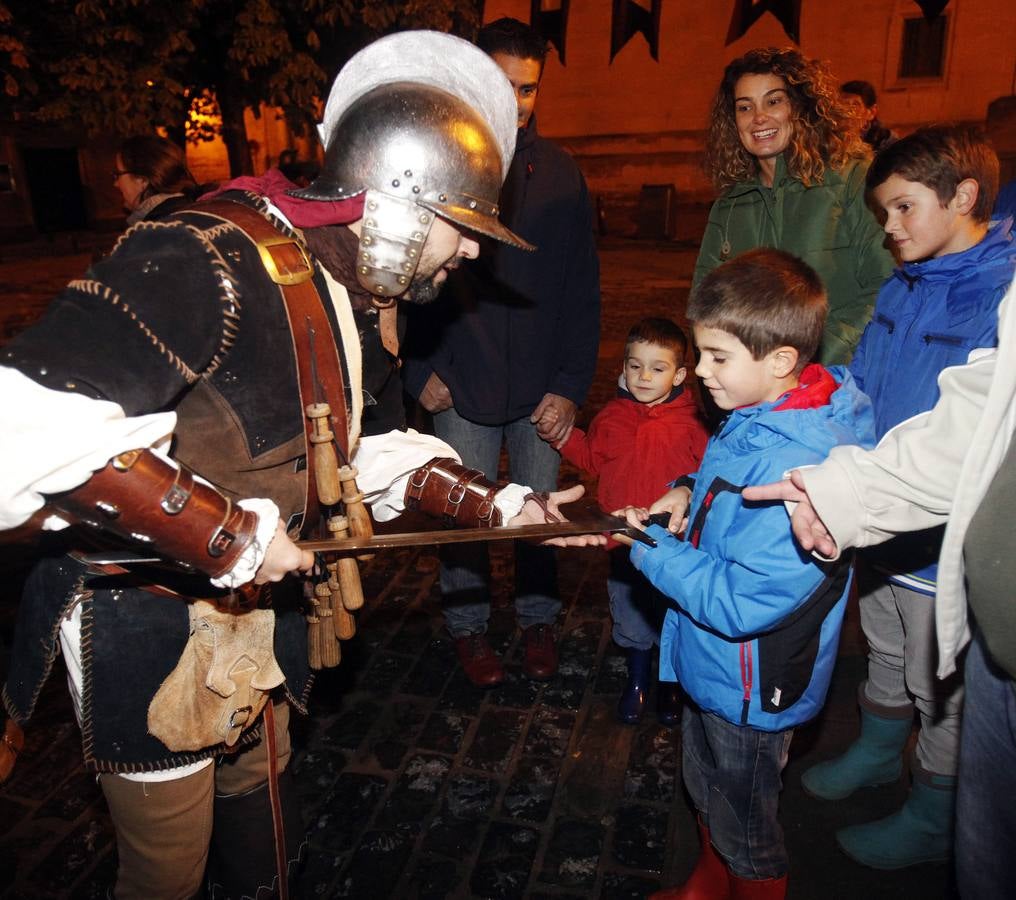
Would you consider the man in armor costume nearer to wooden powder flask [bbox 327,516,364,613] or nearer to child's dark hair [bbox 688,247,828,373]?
wooden powder flask [bbox 327,516,364,613]

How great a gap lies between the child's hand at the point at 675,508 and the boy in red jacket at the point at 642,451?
75 cm

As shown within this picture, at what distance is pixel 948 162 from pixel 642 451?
1.48 metres

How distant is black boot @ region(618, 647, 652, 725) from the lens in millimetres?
3381

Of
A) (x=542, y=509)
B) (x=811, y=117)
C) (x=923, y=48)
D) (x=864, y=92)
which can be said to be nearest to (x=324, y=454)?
(x=542, y=509)

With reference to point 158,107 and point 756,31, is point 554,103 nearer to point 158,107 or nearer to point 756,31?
point 756,31

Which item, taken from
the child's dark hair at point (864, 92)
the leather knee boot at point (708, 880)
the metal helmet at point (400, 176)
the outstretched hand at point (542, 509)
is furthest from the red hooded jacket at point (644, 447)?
the child's dark hair at point (864, 92)

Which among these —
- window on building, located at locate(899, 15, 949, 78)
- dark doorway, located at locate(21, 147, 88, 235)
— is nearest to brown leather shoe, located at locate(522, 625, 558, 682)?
window on building, located at locate(899, 15, 949, 78)

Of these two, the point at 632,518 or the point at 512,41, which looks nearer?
the point at 632,518

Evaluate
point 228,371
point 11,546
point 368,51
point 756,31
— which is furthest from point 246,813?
point 756,31

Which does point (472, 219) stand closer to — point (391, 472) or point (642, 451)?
point (391, 472)

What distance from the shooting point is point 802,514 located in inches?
72.9

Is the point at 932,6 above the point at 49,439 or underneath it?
above

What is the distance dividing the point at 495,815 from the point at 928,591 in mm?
1742

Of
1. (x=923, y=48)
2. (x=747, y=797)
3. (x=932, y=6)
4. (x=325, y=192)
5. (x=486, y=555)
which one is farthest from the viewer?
(x=923, y=48)
